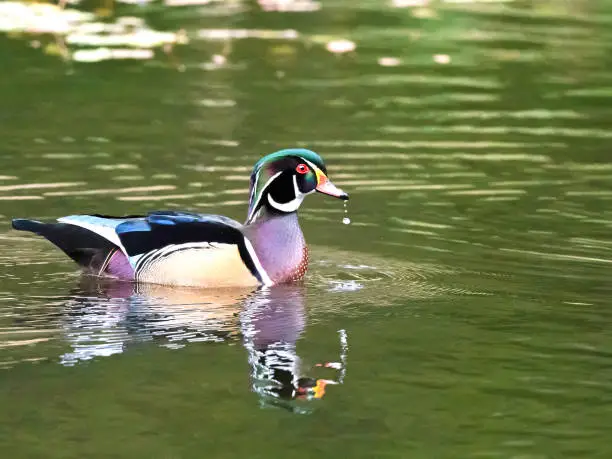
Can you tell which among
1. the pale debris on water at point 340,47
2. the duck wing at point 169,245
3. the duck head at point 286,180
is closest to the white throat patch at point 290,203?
the duck head at point 286,180

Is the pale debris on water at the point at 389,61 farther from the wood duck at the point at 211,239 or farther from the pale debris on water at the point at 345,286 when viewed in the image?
the pale debris on water at the point at 345,286

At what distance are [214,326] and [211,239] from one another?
104 cm

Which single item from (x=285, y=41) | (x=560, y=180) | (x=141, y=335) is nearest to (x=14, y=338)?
(x=141, y=335)

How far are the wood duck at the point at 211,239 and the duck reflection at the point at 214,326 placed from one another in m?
0.11

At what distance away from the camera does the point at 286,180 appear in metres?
10.5

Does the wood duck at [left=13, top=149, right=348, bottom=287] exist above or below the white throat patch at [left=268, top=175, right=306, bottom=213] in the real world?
below

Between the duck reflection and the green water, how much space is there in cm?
3

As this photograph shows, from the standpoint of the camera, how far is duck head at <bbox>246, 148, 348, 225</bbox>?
34.3ft

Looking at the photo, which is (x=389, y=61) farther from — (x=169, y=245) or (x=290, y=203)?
(x=169, y=245)

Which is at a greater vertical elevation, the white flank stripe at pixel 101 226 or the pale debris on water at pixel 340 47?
the pale debris on water at pixel 340 47

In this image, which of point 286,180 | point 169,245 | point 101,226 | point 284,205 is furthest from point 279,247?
point 101,226

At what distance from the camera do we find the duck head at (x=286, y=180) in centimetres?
1045

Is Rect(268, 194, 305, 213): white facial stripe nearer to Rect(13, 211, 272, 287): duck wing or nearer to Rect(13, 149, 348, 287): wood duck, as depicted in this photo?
Rect(13, 149, 348, 287): wood duck

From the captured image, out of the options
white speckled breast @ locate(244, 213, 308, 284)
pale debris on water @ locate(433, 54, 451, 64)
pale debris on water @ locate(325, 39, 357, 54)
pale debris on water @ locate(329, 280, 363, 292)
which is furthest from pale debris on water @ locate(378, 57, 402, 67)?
pale debris on water @ locate(329, 280, 363, 292)
